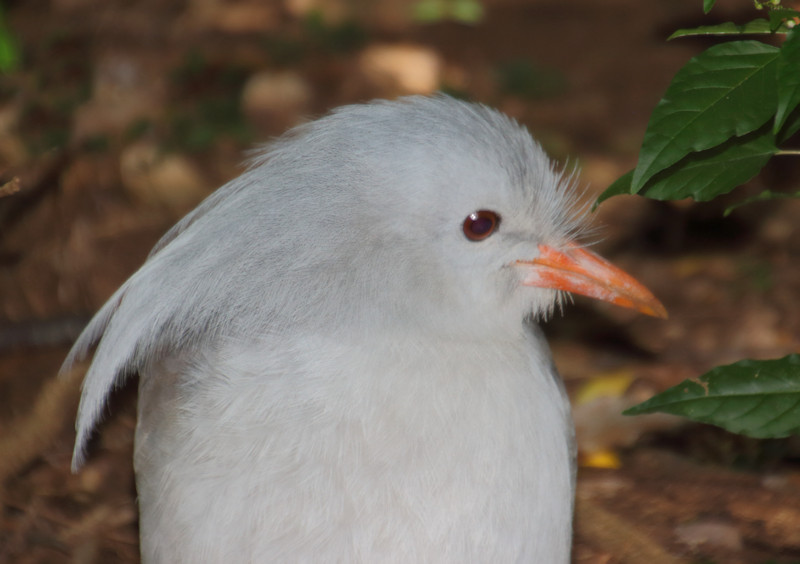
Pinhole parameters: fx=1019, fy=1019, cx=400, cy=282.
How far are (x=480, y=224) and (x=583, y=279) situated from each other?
0.40 meters

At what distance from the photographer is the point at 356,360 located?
2713mm

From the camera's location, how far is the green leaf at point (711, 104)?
2270mm

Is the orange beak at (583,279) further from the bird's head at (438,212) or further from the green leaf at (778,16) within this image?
the green leaf at (778,16)

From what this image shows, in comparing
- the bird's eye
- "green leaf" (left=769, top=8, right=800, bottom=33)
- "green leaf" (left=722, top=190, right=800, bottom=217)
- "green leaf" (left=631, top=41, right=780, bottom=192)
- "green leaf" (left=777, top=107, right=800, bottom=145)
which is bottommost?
the bird's eye

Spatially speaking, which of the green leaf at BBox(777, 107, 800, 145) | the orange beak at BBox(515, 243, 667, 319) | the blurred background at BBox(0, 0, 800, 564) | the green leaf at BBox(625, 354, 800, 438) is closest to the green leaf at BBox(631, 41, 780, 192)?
the green leaf at BBox(777, 107, 800, 145)

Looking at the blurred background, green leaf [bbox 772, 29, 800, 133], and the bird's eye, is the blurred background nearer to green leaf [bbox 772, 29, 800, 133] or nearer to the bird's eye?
the bird's eye

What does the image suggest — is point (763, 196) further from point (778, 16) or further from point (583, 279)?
point (583, 279)

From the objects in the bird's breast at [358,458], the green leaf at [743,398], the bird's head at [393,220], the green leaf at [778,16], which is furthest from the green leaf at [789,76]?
the bird's breast at [358,458]

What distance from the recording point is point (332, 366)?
270 centimetres

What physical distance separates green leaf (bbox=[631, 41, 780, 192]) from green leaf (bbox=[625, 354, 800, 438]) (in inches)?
23.0

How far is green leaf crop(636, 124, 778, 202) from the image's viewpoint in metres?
2.44

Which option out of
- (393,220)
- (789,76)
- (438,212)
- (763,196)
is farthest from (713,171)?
(393,220)

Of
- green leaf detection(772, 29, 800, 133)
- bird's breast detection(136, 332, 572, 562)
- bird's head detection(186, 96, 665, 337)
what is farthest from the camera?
bird's head detection(186, 96, 665, 337)

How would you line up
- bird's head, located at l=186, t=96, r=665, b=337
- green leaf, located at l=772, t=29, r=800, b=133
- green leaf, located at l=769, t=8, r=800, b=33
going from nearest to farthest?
green leaf, located at l=772, t=29, r=800, b=133 → green leaf, located at l=769, t=8, r=800, b=33 → bird's head, located at l=186, t=96, r=665, b=337
